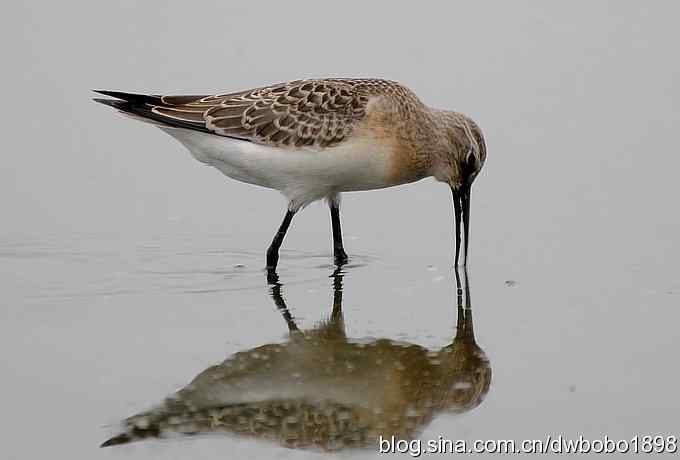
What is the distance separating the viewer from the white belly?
971 centimetres

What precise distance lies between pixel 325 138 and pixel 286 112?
0.50 m

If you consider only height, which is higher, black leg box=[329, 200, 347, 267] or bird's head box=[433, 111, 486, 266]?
bird's head box=[433, 111, 486, 266]

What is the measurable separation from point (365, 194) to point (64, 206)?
3.34m

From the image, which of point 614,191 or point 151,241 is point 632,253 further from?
point 151,241

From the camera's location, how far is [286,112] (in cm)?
1005

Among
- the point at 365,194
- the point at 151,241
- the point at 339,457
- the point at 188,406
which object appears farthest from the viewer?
the point at 365,194

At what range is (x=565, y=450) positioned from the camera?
242 inches

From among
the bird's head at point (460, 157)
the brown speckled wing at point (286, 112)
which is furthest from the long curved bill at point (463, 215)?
the brown speckled wing at point (286, 112)

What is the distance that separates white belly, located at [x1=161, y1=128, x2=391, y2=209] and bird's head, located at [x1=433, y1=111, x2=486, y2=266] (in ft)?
1.94

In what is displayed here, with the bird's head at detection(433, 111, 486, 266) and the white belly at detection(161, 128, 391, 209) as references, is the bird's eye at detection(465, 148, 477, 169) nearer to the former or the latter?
the bird's head at detection(433, 111, 486, 266)

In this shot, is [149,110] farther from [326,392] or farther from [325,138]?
[326,392]

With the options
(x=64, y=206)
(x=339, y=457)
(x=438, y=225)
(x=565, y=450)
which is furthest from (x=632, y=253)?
(x=64, y=206)

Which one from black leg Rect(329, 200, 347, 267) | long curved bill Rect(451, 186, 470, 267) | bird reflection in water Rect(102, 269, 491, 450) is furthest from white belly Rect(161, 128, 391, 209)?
bird reflection in water Rect(102, 269, 491, 450)

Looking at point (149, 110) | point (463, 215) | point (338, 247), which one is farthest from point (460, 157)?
point (149, 110)
